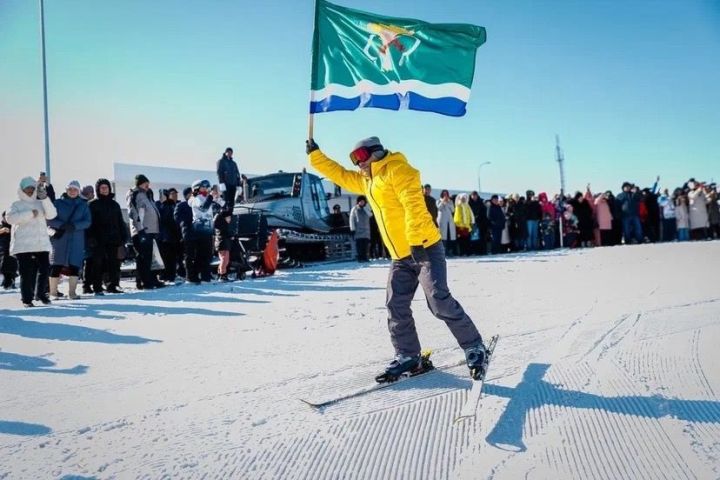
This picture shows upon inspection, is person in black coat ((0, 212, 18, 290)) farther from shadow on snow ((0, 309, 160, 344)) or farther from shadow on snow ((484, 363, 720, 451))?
shadow on snow ((484, 363, 720, 451))

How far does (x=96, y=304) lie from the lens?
655cm

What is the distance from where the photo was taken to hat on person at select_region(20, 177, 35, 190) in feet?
20.8

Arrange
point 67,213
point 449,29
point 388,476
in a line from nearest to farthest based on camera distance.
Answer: point 388,476 < point 449,29 < point 67,213

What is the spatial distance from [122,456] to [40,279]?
5748 millimetres

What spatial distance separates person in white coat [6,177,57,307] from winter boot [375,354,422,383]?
5.66m

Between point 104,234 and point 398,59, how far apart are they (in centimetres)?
568

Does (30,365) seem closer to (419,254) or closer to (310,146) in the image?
(310,146)

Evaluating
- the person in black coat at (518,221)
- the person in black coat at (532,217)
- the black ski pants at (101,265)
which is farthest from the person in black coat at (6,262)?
the person in black coat at (532,217)

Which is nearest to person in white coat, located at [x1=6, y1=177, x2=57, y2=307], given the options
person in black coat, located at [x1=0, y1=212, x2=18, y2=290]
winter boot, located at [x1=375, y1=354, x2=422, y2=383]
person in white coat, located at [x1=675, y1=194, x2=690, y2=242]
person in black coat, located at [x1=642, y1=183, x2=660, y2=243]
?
person in black coat, located at [x1=0, y1=212, x2=18, y2=290]

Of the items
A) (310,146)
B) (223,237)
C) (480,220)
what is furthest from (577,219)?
(310,146)

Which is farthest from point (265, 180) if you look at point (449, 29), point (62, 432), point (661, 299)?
point (62, 432)

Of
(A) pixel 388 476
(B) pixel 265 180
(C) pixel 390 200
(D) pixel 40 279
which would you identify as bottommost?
(A) pixel 388 476

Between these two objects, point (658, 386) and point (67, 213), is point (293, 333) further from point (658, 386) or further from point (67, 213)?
point (67, 213)

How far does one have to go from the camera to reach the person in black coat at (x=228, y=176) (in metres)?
12.7
